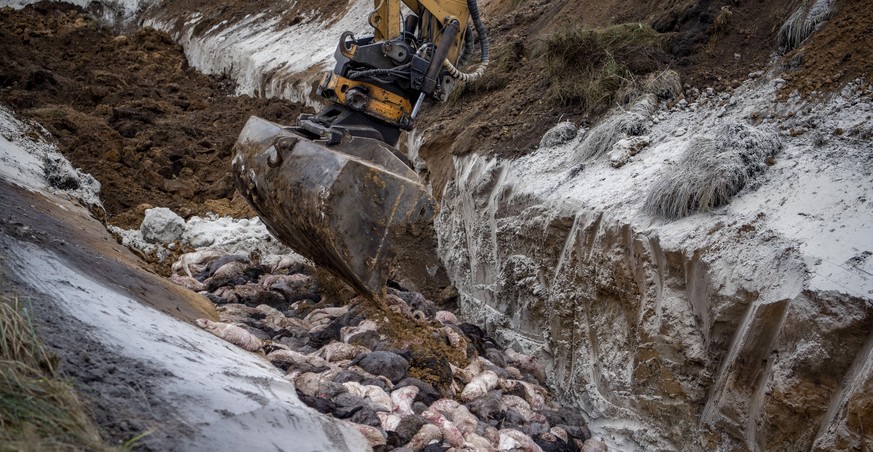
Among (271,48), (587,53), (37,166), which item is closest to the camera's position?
(37,166)

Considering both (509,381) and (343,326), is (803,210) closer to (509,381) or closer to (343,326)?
(509,381)

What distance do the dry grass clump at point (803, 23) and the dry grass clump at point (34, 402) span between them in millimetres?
6149

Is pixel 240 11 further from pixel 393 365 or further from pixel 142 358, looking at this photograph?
pixel 142 358

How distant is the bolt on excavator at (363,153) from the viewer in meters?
5.52

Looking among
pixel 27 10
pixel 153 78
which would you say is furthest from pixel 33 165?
pixel 27 10

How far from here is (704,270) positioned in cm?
493

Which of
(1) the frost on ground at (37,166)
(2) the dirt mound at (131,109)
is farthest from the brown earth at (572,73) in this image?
(1) the frost on ground at (37,166)

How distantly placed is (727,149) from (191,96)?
12174mm

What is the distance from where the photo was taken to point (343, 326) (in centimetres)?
627

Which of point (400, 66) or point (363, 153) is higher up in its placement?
point (400, 66)

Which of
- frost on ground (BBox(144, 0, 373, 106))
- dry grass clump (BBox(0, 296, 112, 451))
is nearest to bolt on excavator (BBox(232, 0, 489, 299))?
dry grass clump (BBox(0, 296, 112, 451))

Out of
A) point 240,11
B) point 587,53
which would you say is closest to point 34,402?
point 587,53

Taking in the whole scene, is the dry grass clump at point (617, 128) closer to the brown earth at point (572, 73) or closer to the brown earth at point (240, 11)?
the brown earth at point (572, 73)

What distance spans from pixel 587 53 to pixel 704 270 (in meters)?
4.06
